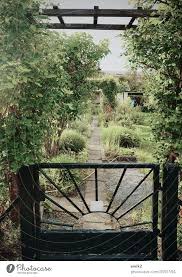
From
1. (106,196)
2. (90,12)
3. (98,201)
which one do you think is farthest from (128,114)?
(98,201)

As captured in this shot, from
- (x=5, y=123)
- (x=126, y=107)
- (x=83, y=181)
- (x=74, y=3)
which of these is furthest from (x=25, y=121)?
(x=126, y=107)

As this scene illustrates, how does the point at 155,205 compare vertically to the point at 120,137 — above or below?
below

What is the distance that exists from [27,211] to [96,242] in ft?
2.42

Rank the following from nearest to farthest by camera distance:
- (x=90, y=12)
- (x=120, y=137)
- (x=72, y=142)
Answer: (x=90, y=12) → (x=72, y=142) → (x=120, y=137)

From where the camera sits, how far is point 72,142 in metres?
8.91

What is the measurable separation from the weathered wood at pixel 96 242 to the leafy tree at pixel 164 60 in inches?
34.1

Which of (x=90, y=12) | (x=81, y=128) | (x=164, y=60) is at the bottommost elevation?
(x=164, y=60)

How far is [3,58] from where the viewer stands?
3.21m

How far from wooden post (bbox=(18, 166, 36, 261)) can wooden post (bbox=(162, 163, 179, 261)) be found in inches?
47.6

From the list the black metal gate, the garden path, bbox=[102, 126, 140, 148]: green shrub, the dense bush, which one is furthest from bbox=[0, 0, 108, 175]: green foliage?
the dense bush

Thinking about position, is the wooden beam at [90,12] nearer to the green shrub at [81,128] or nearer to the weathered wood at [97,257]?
the weathered wood at [97,257]

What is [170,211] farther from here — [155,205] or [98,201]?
[98,201]

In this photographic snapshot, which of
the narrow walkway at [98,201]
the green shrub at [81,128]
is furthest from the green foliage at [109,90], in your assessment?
the narrow walkway at [98,201]
